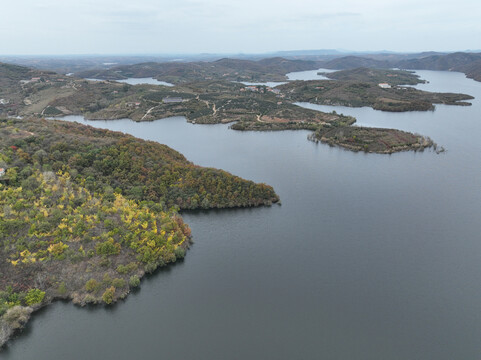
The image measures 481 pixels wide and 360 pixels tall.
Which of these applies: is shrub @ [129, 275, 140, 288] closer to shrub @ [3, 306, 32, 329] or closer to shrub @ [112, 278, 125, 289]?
shrub @ [112, 278, 125, 289]

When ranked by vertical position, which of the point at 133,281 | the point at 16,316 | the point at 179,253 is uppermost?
the point at 179,253

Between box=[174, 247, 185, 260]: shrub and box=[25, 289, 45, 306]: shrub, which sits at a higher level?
box=[174, 247, 185, 260]: shrub

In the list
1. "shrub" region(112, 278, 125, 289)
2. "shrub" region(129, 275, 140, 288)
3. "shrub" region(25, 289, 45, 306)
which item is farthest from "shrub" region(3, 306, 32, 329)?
"shrub" region(129, 275, 140, 288)

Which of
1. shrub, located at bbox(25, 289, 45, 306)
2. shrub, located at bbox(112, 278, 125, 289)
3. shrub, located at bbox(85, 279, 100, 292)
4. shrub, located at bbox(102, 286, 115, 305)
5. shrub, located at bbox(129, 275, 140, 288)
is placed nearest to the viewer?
shrub, located at bbox(25, 289, 45, 306)

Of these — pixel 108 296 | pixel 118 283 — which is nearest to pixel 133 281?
pixel 118 283

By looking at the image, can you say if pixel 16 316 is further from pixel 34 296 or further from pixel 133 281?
pixel 133 281

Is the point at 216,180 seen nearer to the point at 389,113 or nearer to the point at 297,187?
the point at 297,187

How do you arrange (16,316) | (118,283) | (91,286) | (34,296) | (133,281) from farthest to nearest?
(133,281), (118,283), (91,286), (34,296), (16,316)

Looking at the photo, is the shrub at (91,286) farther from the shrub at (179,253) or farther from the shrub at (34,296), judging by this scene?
the shrub at (179,253)

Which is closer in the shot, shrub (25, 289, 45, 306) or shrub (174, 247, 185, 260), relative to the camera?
shrub (25, 289, 45, 306)

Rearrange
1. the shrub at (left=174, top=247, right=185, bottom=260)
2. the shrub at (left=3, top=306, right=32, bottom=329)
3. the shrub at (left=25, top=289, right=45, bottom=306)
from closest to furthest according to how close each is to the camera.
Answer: the shrub at (left=3, top=306, right=32, bottom=329) < the shrub at (left=25, top=289, right=45, bottom=306) < the shrub at (left=174, top=247, right=185, bottom=260)

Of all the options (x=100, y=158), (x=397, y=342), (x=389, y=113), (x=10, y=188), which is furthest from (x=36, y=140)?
(x=389, y=113)
